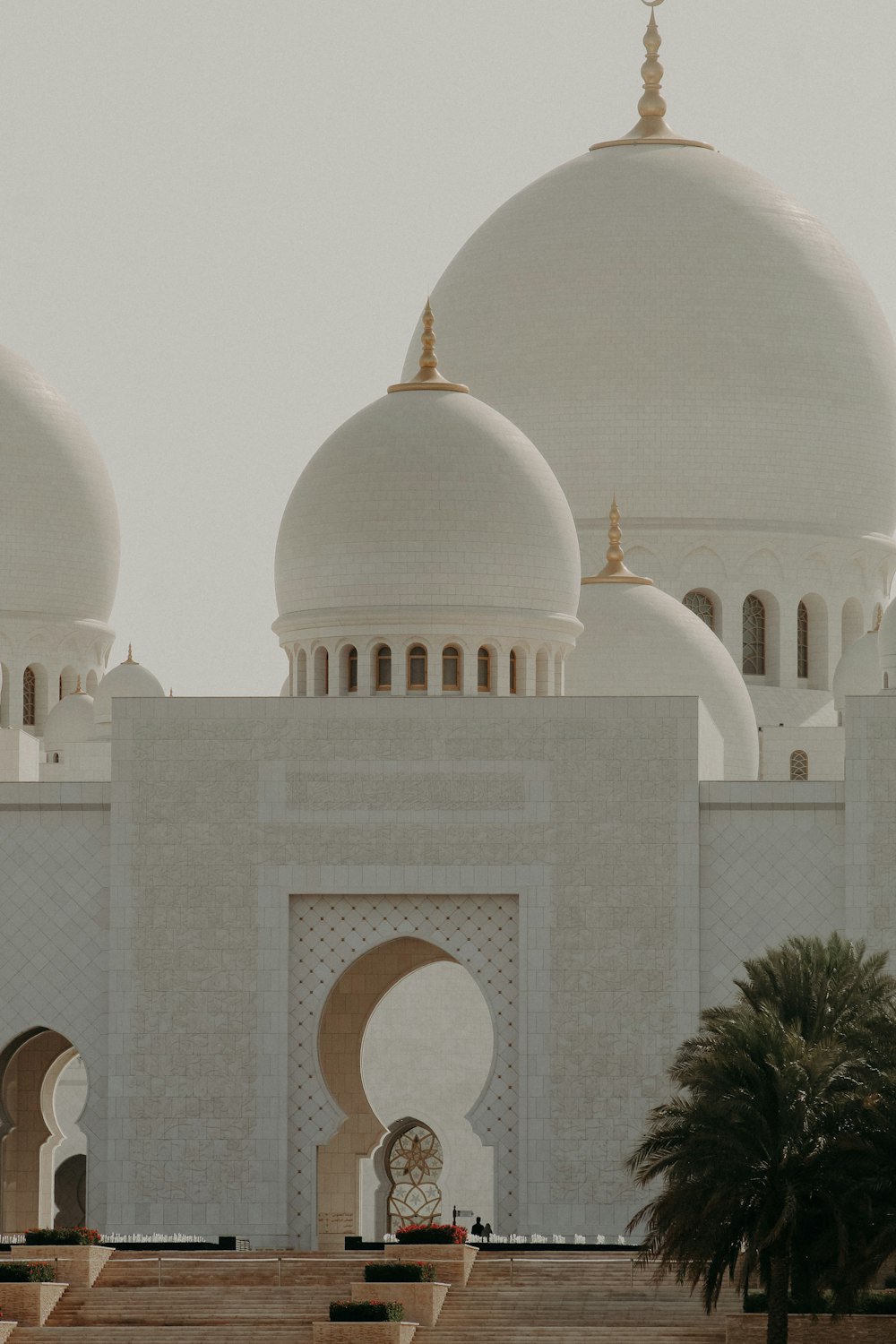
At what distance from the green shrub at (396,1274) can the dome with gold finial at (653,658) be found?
10066 millimetres

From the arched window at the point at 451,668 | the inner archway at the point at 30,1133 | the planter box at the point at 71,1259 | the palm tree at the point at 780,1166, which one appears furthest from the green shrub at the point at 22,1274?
the arched window at the point at 451,668

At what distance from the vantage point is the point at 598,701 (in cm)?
3059

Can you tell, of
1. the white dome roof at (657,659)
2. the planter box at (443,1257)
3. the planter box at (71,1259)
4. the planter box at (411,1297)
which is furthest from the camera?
the white dome roof at (657,659)

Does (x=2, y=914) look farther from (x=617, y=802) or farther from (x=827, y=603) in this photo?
(x=827, y=603)

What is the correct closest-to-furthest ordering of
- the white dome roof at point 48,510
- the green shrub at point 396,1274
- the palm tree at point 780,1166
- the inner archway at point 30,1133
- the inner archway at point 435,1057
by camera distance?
1. the palm tree at point 780,1166
2. the green shrub at point 396,1274
3. the inner archway at point 30,1133
4. the inner archway at point 435,1057
5. the white dome roof at point 48,510

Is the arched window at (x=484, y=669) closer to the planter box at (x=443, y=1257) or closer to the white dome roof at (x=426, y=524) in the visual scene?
the white dome roof at (x=426, y=524)

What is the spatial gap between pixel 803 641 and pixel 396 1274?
1693 centimetres

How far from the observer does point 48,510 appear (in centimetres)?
4328

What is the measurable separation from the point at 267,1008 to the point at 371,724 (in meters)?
3.15

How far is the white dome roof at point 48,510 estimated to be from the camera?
141ft

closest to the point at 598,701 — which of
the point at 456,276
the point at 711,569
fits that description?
the point at 711,569

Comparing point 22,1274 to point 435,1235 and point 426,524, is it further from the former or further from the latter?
point 426,524

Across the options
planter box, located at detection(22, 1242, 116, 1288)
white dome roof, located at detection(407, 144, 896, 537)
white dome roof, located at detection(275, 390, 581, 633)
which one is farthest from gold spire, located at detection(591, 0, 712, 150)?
planter box, located at detection(22, 1242, 116, 1288)

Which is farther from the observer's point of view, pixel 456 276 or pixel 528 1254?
pixel 456 276
